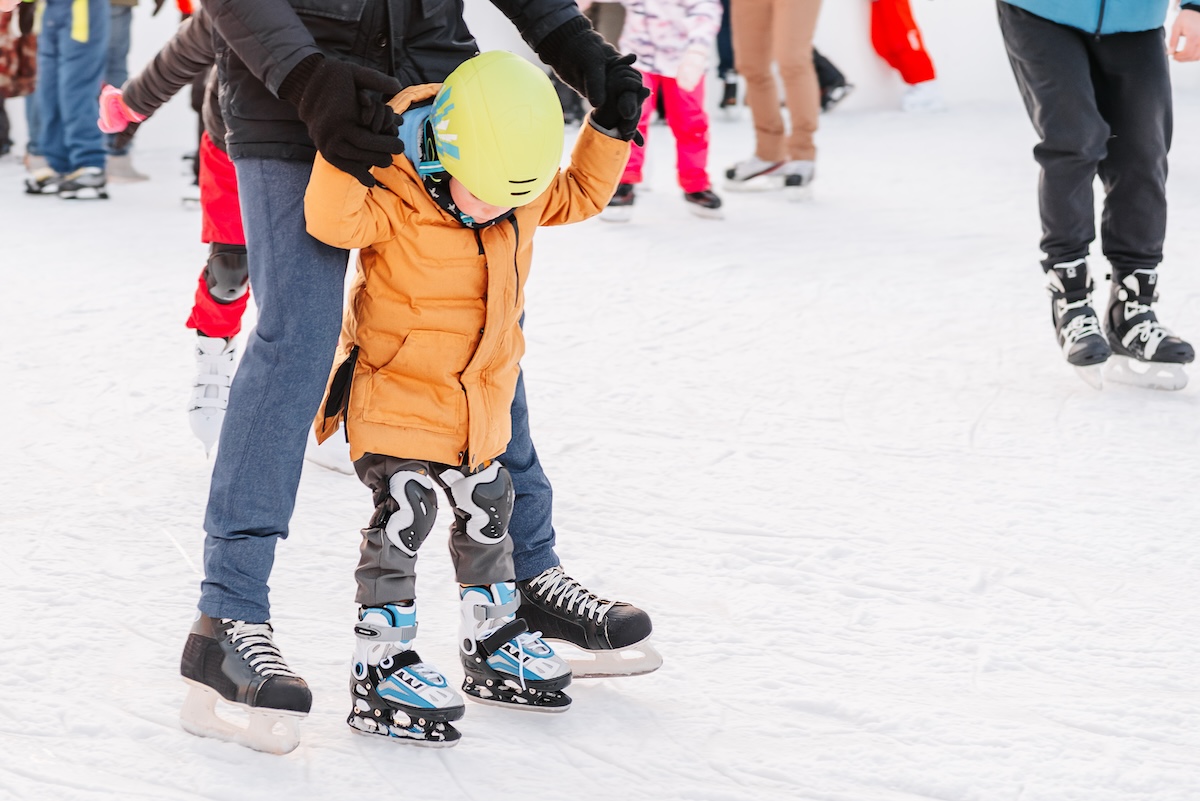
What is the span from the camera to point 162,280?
440 cm

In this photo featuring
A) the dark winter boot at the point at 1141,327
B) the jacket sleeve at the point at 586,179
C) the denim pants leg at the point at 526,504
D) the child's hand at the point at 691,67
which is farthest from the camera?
the child's hand at the point at 691,67

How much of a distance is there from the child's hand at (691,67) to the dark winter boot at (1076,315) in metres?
1.89

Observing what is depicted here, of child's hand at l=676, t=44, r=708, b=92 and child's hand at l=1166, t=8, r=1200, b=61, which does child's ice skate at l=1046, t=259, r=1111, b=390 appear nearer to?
child's hand at l=1166, t=8, r=1200, b=61

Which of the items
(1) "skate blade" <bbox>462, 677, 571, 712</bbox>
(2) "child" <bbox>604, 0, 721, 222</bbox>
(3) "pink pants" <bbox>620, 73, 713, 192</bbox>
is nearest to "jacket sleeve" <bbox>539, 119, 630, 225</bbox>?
(1) "skate blade" <bbox>462, 677, 571, 712</bbox>

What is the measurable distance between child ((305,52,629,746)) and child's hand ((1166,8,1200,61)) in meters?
1.74

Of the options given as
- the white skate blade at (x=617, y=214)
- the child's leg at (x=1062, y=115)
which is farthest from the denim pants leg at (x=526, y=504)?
A: the white skate blade at (x=617, y=214)

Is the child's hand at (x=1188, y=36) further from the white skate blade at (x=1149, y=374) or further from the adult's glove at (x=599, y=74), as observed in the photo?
the adult's glove at (x=599, y=74)

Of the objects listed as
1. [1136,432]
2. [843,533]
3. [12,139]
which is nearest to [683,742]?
[843,533]

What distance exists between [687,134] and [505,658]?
374 cm

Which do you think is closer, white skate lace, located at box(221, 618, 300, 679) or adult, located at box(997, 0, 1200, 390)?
white skate lace, located at box(221, 618, 300, 679)

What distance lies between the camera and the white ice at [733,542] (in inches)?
69.6

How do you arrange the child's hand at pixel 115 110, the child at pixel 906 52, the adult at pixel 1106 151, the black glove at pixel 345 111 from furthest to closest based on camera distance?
the child at pixel 906 52
the adult at pixel 1106 151
the child's hand at pixel 115 110
the black glove at pixel 345 111

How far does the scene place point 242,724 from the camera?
1827 millimetres

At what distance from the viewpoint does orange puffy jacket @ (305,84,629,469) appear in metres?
1.75
